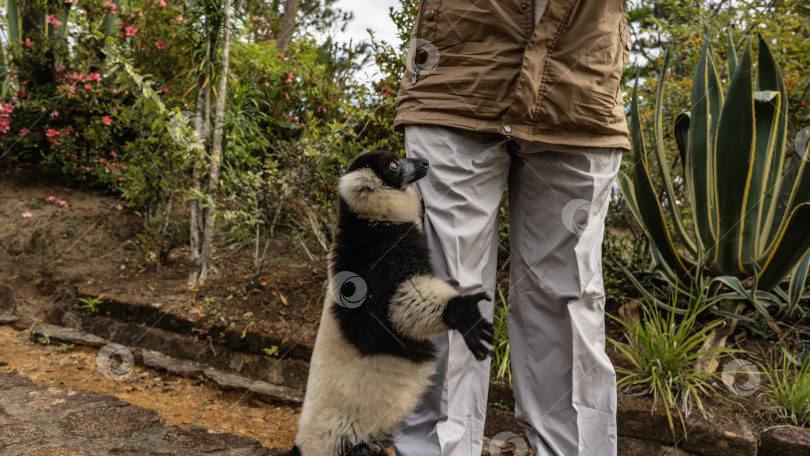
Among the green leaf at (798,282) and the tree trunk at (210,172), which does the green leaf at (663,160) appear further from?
the tree trunk at (210,172)

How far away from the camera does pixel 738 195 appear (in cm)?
318

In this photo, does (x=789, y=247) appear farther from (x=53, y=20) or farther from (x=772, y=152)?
(x=53, y=20)

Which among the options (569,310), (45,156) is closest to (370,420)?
(569,310)

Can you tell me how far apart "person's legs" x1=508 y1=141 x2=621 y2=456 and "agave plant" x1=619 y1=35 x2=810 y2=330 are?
1.45m

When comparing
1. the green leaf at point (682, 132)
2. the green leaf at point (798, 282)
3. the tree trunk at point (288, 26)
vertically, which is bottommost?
the green leaf at point (798, 282)

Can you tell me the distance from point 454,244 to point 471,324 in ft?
1.27

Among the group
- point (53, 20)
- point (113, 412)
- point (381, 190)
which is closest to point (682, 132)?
point (381, 190)

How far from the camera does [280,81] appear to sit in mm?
5324

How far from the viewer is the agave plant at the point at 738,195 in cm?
303

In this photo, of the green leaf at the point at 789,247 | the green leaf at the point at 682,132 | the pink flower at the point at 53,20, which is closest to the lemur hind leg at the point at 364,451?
the green leaf at the point at 789,247

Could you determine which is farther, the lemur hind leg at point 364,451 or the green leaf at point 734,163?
the green leaf at point 734,163

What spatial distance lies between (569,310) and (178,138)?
2.72 m

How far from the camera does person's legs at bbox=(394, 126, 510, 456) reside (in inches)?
75.4

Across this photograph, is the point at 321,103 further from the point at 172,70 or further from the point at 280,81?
the point at 172,70
